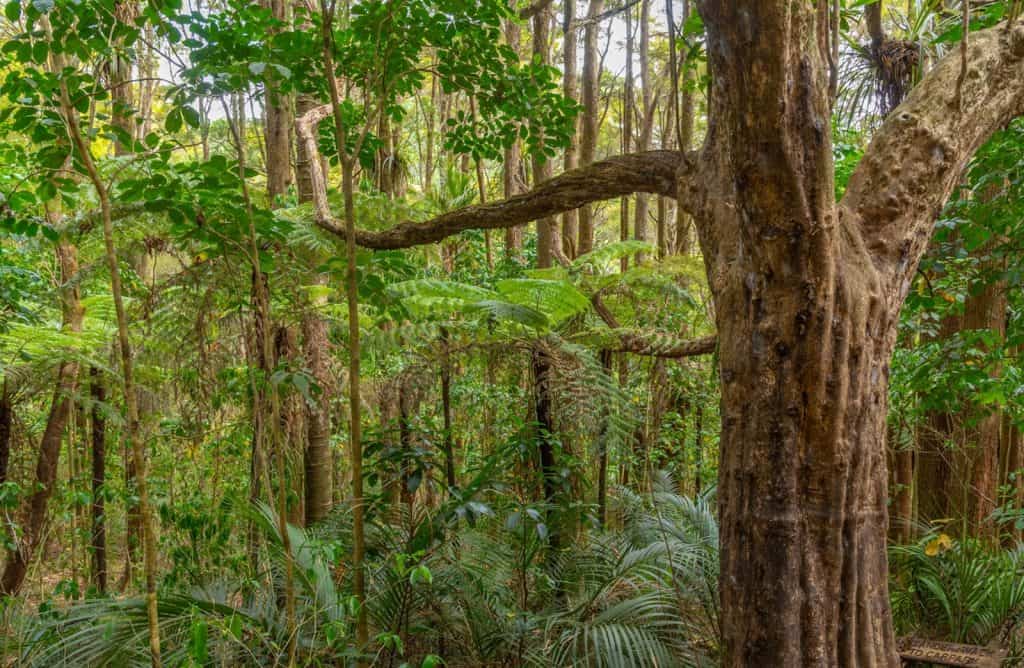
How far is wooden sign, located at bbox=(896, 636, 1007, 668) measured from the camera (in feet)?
10.1

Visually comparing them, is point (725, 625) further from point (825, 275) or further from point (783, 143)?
point (783, 143)

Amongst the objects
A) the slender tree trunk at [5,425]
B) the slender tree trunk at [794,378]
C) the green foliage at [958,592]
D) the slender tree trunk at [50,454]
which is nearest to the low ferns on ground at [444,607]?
the slender tree trunk at [794,378]

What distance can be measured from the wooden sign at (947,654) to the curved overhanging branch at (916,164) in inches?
72.1

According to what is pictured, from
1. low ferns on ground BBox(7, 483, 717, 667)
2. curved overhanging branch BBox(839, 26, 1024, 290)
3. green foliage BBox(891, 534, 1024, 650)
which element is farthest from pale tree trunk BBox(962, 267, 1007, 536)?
curved overhanging branch BBox(839, 26, 1024, 290)

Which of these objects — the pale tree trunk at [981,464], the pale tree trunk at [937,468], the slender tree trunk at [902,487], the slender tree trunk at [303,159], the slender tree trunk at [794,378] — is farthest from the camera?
the slender tree trunk at [902,487]

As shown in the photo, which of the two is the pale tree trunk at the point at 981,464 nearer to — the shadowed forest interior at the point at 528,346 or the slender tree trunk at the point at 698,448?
the shadowed forest interior at the point at 528,346

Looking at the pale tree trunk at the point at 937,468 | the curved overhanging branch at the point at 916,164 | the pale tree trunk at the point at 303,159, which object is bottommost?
the pale tree trunk at the point at 937,468

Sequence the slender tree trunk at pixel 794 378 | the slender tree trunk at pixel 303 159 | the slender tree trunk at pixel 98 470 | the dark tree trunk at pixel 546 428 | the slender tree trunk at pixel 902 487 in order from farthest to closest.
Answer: the slender tree trunk at pixel 902 487
the slender tree trunk at pixel 98 470
the slender tree trunk at pixel 303 159
the dark tree trunk at pixel 546 428
the slender tree trunk at pixel 794 378

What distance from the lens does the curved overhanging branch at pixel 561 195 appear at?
9.09 feet

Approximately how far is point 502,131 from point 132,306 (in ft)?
10.4

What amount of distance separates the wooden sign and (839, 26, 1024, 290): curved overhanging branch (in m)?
1.83

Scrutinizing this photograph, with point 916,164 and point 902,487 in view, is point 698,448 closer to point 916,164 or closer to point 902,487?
point 902,487

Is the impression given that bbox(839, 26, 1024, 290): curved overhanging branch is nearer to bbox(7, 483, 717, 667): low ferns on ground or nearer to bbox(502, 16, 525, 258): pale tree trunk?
bbox(7, 483, 717, 667): low ferns on ground

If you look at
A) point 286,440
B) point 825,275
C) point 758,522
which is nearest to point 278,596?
point 286,440
